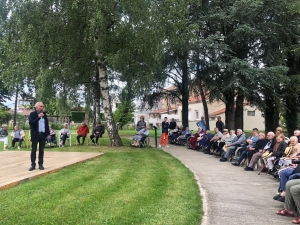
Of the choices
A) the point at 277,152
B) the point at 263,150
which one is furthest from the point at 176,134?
the point at 277,152

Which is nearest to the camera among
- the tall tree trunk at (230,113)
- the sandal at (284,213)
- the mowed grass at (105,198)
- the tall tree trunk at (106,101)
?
the mowed grass at (105,198)

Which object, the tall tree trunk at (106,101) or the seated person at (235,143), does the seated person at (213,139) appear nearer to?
the seated person at (235,143)

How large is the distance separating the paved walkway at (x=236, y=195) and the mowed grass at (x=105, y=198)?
0.29 metres

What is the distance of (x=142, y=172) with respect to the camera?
8.71 meters

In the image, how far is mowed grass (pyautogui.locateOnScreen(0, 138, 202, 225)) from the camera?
4750 mm

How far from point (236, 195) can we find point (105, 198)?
2.64 metres

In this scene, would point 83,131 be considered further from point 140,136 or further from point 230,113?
point 230,113

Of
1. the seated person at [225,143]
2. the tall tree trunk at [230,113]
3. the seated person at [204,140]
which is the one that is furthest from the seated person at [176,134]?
the seated person at [225,143]

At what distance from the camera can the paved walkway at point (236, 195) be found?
509 cm

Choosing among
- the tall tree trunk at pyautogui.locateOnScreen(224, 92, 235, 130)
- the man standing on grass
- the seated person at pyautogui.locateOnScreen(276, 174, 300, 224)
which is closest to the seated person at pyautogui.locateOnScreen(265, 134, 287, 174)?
the seated person at pyautogui.locateOnScreen(276, 174, 300, 224)

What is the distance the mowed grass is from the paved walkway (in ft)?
0.96

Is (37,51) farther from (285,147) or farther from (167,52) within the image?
(285,147)

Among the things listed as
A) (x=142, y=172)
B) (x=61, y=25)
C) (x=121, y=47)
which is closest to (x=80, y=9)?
(x=61, y=25)

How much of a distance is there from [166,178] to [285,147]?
328 cm
